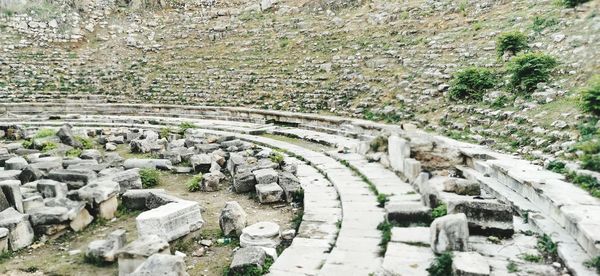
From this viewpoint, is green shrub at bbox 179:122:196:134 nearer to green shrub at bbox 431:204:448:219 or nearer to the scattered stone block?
the scattered stone block

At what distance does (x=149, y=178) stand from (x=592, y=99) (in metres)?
8.31

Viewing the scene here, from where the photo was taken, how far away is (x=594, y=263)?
4020mm

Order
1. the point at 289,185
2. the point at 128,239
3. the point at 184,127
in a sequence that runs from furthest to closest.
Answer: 1. the point at 184,127
2. the point at 289,185
3. the point at 128,239

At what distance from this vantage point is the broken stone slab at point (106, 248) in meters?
5.49

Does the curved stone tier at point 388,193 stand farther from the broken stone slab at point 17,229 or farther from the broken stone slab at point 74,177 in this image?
the broken stone slab at point 74,177

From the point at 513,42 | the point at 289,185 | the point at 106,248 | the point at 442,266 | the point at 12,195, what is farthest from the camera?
the point at 513,42

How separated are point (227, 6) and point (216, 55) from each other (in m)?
6.45

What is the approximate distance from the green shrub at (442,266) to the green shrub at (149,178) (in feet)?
21.2

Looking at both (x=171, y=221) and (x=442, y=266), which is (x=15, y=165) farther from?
(x=442, y=266)

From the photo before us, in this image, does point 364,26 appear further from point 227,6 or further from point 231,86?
point 227,6

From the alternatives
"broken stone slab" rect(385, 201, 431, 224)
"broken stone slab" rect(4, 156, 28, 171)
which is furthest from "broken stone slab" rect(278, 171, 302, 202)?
"broken stone slab" rect(4, 156, 28, 171)

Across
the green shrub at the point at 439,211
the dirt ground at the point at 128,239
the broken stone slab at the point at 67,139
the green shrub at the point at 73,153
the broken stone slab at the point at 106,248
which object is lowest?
the dirt ground at the point at 128,239

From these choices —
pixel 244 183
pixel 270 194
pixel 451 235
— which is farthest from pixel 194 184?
pixel 451 235

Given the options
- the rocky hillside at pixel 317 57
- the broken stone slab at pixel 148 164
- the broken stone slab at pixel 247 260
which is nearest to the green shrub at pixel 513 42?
the rocky hillside at pixel 317 57
